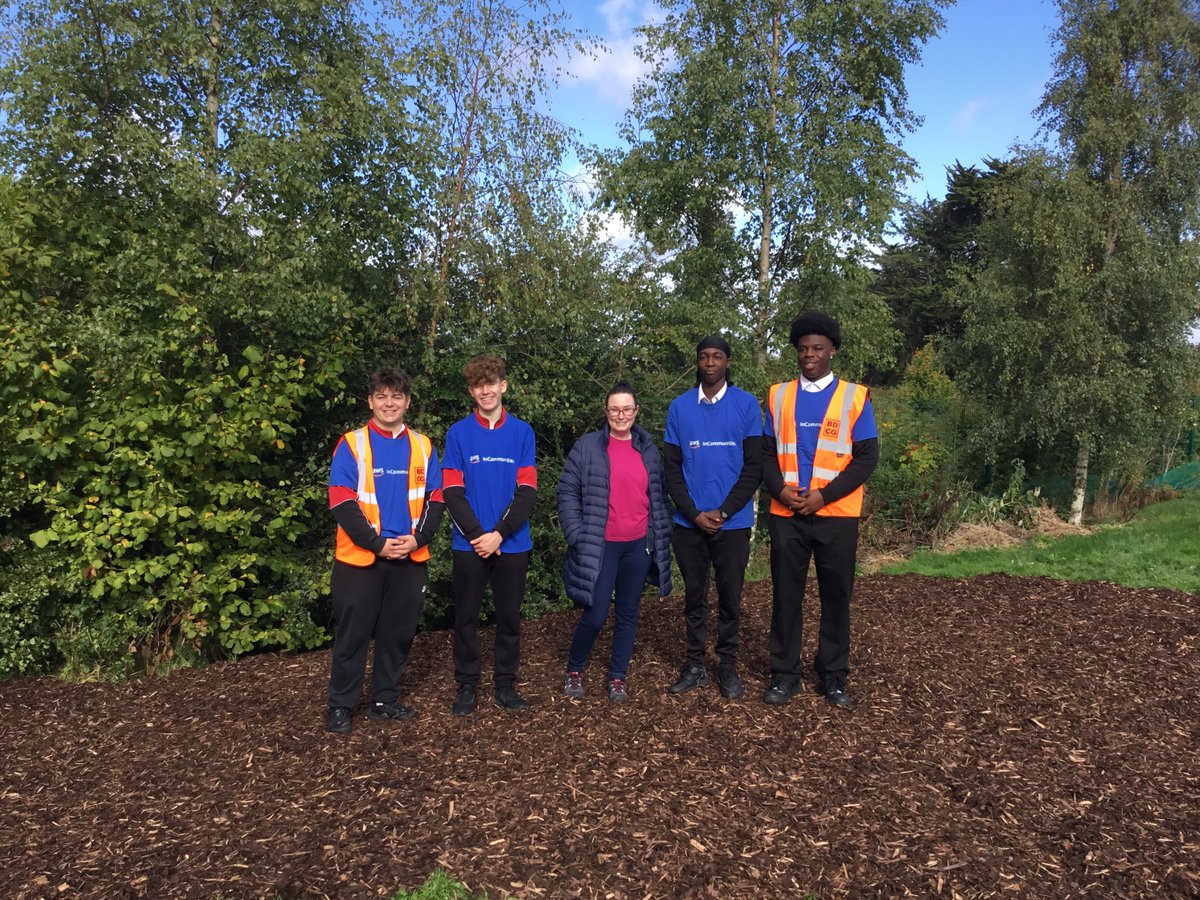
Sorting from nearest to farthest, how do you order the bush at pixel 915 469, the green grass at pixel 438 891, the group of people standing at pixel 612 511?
the green grass at pixel 438 891 < the group of people standing at pixel 612 511 < the bush at pixel 915 469

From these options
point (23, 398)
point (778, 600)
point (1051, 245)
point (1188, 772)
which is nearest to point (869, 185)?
point (1051, 245)

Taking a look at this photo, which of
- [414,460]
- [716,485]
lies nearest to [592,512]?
[716,485]

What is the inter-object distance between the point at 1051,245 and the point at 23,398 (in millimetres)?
13173

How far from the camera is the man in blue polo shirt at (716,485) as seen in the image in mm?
4449

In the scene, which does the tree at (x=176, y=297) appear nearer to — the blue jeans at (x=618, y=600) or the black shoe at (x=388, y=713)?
the black shoe at (x=388, y=713)

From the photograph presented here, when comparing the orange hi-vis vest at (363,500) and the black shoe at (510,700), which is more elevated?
the orange hi-vis vest at (363,500)

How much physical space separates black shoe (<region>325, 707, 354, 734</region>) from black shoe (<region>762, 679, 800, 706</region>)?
2.27 metres

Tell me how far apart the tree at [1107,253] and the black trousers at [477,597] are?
10.8 meters

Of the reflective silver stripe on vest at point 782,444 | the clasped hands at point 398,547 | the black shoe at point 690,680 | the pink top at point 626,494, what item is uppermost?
the reflective silver stripe on vest at point 782,444

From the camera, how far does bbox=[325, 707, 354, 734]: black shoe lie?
423cm

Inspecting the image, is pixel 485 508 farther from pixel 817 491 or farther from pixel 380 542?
pixel 817 491

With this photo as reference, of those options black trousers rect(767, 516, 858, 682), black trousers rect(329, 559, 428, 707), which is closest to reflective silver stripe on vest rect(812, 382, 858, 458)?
black trousers rect(767, 516, 858, 682)

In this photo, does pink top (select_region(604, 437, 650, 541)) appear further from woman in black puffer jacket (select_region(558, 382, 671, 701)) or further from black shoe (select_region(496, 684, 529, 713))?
black shoe (select_region(496, 684, 529, 713))

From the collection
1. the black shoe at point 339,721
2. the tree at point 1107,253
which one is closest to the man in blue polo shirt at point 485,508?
the black shoe at point 339,721
